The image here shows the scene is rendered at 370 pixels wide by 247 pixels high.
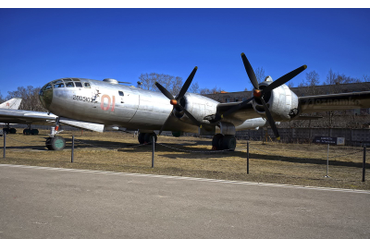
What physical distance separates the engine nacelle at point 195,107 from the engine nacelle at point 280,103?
3.59m

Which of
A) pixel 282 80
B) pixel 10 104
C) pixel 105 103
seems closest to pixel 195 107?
pixel 105 103

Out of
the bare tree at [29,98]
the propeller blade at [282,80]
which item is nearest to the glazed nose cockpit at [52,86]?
the propeller blade at [282,80]

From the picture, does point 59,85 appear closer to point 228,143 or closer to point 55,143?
point 55,143

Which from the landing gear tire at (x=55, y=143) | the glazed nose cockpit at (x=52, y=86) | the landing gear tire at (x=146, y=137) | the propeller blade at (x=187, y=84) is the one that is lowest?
the landing gear tire at (x=55, y=143)

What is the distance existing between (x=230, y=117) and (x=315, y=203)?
40.4 feet

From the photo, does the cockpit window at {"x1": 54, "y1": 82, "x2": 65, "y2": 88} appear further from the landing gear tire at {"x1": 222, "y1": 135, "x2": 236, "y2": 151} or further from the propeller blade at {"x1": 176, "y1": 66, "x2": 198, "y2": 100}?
the landing gear tire at {"x1": 222, "y1": 135, "x2": 236, "y2": 151}

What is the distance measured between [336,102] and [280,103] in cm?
283

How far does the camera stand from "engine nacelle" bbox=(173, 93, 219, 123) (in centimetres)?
1648

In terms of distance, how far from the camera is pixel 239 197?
19.7 feet

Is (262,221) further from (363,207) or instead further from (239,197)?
(363,207)

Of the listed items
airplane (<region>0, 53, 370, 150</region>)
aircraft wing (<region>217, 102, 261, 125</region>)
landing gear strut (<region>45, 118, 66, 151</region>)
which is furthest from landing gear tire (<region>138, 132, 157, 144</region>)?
landing gear strut (<region>45, 118, 66, 151</region>)

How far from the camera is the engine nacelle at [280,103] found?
13.8 meters

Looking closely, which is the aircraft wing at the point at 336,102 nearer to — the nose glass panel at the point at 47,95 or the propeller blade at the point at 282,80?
the propeller blade at the point at 282,80
